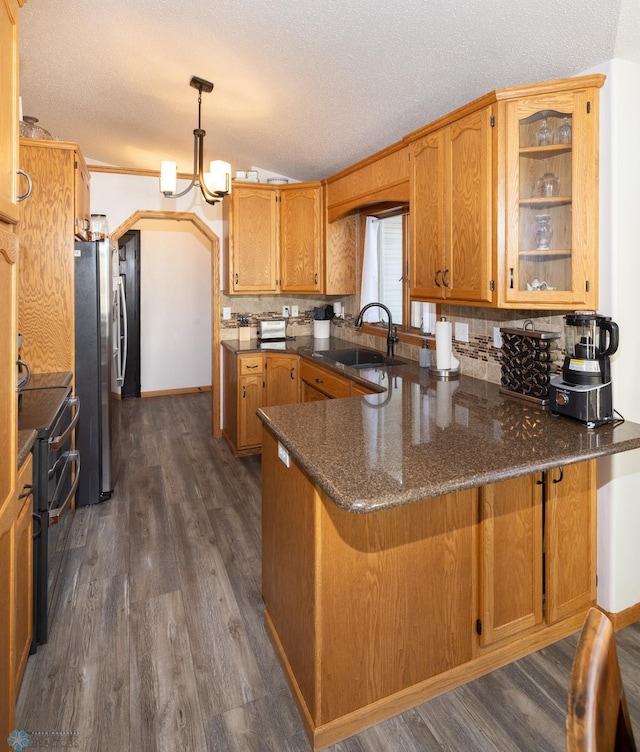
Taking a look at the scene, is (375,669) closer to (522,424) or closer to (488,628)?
(488,628)

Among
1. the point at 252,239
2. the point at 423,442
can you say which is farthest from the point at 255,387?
the point at 423,442

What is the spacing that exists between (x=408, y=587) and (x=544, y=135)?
179 centimetres

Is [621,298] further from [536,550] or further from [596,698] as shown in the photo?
[596,698]

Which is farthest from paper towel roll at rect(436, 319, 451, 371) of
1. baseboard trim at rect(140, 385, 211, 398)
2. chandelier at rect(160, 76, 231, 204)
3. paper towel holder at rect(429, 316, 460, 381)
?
baseboard trim at rect(140, 385, 211, 398)

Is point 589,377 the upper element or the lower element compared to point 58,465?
upper

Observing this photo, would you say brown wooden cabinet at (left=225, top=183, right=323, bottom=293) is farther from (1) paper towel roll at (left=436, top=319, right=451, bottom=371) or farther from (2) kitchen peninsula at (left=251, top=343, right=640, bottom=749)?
(2) kitchen peninsula at (left=251, top=343, right=640, bottom=749)

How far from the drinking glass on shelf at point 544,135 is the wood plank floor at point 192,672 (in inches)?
78.8

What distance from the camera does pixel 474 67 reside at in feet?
6.61

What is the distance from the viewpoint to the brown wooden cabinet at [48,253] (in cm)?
285

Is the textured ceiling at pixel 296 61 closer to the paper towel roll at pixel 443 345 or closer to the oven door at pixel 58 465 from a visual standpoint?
the paper towel roll at pixel 443 345

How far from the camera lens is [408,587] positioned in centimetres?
156

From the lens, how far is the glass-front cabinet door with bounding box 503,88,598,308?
5.94 feet

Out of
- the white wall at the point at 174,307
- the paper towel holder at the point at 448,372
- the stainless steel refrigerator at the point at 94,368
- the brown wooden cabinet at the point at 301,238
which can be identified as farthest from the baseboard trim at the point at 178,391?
the paper towel holder at the point at 448,372

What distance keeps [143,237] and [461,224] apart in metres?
5.04
